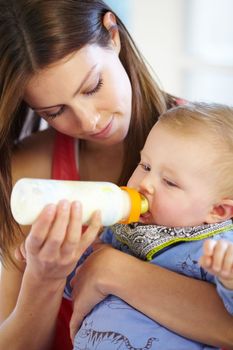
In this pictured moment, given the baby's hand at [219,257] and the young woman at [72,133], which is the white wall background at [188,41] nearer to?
the young woman at [72,133]

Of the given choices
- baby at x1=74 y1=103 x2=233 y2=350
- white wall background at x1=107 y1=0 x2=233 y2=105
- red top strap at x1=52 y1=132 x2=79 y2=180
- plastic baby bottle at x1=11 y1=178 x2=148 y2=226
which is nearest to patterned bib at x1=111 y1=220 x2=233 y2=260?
baby at x1=74 y1=103 x2=233 y2=350

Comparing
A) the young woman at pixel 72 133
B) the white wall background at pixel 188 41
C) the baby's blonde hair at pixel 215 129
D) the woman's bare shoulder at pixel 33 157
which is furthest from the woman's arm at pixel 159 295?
the white wall background at pixel 188 41

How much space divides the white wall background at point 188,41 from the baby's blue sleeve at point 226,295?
2393 mm

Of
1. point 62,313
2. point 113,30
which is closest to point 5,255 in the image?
point 62,313

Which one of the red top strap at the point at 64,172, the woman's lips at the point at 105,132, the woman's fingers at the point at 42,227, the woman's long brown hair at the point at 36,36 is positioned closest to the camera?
the woman's fingers at the point at 42,227

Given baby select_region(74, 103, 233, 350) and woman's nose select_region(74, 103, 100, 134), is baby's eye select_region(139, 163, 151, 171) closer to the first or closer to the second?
baby select_region(74, 103, 233, 350)

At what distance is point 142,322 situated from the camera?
1.12 meters

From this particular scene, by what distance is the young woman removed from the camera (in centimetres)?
108

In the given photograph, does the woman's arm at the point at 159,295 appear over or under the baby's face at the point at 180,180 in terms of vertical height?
under

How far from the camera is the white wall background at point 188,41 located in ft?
10.8

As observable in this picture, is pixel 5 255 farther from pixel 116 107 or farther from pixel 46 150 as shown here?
pixel 116 107

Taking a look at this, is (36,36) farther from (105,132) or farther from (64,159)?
(64,159)

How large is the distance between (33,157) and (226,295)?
81 centimetres

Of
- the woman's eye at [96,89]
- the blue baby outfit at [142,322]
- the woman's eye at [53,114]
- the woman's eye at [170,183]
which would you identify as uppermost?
the woman's eye at [96,89]
